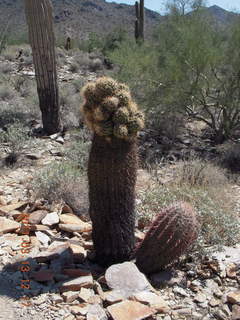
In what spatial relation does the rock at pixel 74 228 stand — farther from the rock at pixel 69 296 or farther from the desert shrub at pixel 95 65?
the desert shrub at pixel 95 65

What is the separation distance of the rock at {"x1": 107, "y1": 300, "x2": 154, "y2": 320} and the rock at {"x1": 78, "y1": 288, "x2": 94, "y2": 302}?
0.29 m

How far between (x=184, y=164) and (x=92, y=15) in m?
49.0

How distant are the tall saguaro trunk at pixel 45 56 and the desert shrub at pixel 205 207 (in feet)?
11.1

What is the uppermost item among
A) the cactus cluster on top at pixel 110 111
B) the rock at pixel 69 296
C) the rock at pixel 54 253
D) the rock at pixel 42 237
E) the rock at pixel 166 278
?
the cactus cluster on top at pixel 110 111

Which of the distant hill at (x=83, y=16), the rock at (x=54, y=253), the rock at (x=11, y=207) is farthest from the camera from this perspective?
the distant hill at (x=83, y=16)

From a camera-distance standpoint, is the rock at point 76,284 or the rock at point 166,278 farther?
the rock at point 166,278

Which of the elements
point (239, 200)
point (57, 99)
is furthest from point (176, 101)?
point (239, 200)

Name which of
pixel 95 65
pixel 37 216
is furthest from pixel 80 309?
pixel 95 65

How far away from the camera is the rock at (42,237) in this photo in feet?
13.6

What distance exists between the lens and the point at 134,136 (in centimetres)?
356

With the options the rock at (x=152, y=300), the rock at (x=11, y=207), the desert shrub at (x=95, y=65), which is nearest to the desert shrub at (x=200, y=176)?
the rock at (x=11, y=207)

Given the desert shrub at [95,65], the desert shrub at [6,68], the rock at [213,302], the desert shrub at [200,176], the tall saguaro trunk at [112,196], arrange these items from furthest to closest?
the desert shrub at [95,65] → the desert shrub at [6,68] → the desert shrub at [200,176] → the tall saguaro trunk at [112,196] → the rock at [213,302]

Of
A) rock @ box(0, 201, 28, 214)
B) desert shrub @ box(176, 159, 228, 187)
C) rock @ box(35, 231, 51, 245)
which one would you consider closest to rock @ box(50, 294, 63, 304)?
rock @ box(35, 231, 51, 245)

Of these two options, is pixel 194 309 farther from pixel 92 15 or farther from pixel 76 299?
pixel 92 15
